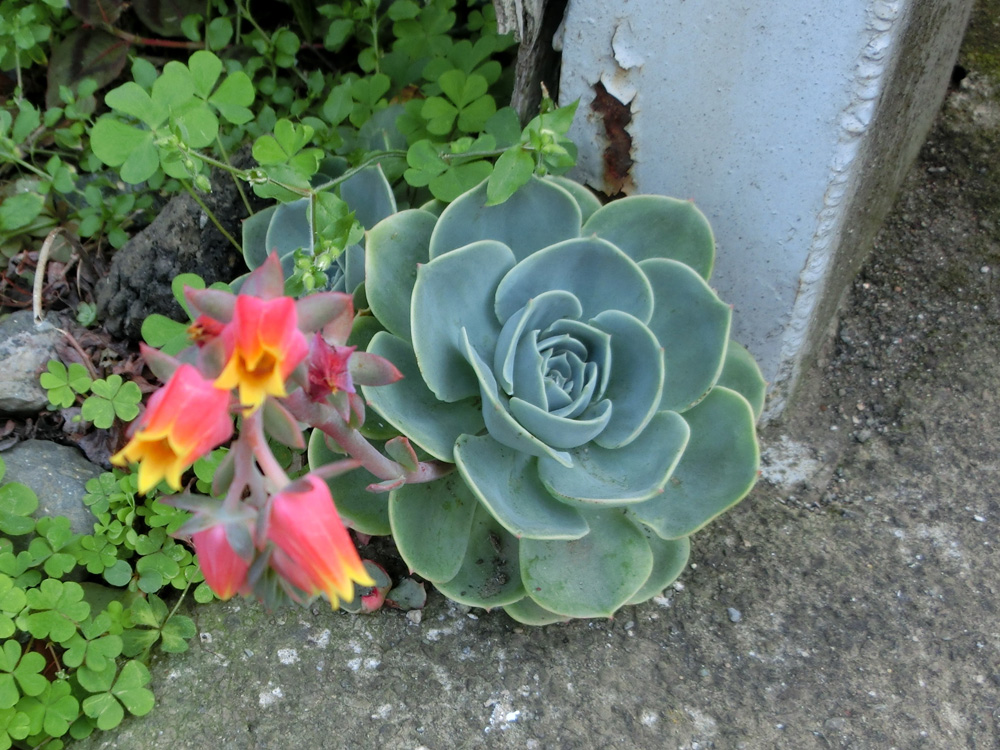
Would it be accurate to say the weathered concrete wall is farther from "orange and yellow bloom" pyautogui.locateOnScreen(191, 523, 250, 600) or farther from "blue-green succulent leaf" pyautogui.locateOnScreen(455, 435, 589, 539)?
"orange and yellow bloom" pyautogui.locateOnScreen(191, 523, 250, 600)

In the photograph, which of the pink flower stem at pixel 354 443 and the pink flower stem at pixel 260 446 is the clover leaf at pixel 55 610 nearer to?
the pink flower stem at pixel 354 443

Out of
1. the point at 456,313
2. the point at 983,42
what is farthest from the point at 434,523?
the point at 983,42

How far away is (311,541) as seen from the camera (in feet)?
2.90

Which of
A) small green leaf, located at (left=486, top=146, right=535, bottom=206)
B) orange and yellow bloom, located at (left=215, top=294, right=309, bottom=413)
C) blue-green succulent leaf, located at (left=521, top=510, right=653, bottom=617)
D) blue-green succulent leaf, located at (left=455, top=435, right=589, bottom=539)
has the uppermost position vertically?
orange and yellow bloom, located at (left=215, top=294, right=309, bottom=413)

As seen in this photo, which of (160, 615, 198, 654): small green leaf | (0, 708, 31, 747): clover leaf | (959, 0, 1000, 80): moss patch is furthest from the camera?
(959, 0, 1000, 80): moss patch

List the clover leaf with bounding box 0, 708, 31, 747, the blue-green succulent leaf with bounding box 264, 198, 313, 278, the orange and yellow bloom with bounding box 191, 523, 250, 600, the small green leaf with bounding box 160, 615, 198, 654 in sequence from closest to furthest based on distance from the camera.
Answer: the orange and yellow bloom with bounding box 191, 523, 250, 600, the clover leaf with bounding box 0, 708, 31, 747, the small green leaf with bounding box 160, 615, 198, 654, the blue-green succulent leaf with bounding box 264, 198, 313, 278

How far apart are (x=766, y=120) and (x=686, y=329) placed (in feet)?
1.36

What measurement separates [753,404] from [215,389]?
3.39 ft

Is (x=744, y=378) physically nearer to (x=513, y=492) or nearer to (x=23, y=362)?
(x=513, y=492)

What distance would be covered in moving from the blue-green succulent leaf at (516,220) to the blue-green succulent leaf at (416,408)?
0.19m

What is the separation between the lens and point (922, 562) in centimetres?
161

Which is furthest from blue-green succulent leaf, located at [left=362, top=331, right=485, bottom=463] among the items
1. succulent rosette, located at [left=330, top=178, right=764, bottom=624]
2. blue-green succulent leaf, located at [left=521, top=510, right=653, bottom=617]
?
blue-green succulent leaf, located at [left=521, top=510, right=653, bottom=617]

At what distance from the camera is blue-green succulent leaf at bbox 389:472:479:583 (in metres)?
1.37

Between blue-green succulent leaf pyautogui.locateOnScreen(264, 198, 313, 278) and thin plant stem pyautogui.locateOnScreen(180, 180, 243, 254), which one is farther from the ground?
blue-green succulent leaf pyautogui.locateOnScreen(264, 198, 313, 278)
